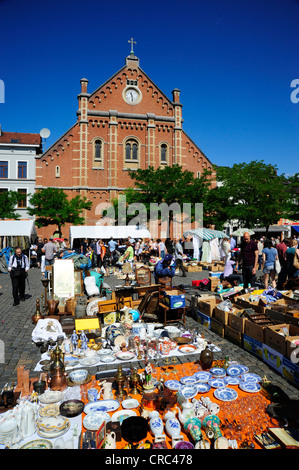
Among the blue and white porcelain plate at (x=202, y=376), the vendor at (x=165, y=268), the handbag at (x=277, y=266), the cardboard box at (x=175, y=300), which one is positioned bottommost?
the blue and white porcelain plate at (x=202, y=376)

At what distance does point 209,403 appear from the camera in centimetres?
382

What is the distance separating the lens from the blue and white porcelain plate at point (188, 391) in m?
4.12

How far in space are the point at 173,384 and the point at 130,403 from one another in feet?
2.55

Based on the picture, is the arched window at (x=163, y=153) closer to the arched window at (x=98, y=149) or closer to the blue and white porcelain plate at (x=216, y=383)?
the arched window at (x=98, y=149)

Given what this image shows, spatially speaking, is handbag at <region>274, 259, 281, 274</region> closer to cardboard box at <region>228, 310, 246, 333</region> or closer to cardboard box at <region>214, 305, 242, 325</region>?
cardboard box at <region>214, 305, 242, 325</region>

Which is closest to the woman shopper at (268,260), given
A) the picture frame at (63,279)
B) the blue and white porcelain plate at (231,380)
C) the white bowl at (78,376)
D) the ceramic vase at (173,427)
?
the picture frame at (63,279)

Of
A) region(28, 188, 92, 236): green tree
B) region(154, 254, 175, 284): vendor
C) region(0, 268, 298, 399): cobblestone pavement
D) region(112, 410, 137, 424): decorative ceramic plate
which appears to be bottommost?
region(0, 268, 298, 399): cobblestone pavement

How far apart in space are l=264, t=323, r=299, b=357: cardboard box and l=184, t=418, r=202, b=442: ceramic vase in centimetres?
221

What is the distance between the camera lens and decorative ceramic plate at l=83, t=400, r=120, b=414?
12.6ft

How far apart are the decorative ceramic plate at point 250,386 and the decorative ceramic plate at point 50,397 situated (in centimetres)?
254

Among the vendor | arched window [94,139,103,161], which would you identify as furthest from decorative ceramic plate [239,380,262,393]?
arched window [94,139,103,161]

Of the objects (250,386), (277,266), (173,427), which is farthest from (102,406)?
(277,266)

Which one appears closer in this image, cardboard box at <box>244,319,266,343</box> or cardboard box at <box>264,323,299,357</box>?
cardboard box at <box>264,323,299,357</box>

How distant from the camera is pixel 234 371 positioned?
4883 millimetres
